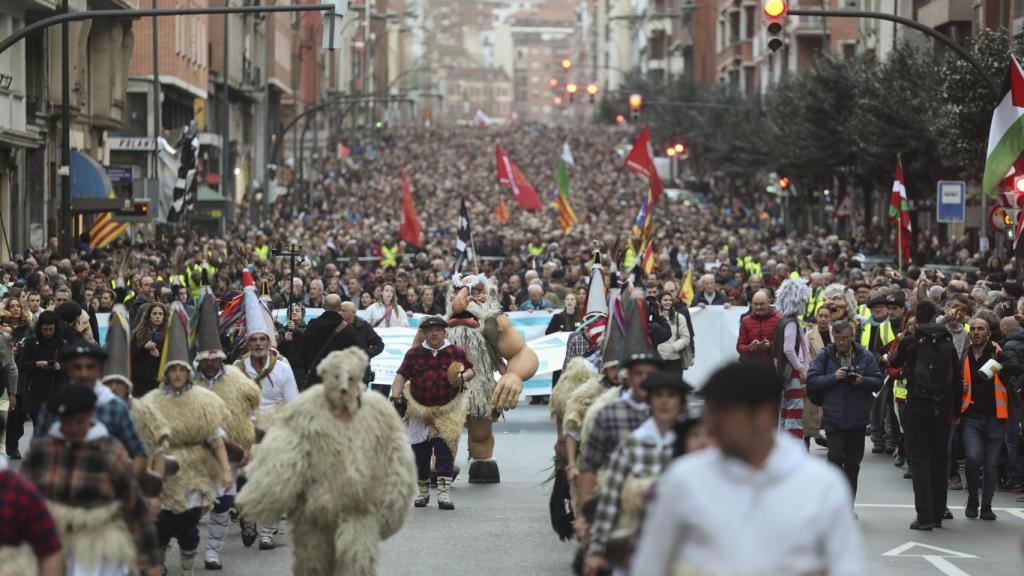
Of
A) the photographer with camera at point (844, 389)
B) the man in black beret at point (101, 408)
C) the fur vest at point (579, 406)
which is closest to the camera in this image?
the man in black beret at point (101, 408)

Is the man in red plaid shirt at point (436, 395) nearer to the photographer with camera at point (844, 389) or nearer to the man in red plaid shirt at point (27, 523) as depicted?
the photographer with camera at point (844, 389)

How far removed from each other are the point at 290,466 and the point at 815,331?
27.7 ft

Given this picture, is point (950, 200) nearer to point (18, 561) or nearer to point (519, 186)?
point (18, 561)

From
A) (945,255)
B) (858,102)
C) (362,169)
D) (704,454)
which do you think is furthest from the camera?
(362,169)

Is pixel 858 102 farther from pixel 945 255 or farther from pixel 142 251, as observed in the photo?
pixel 142 251

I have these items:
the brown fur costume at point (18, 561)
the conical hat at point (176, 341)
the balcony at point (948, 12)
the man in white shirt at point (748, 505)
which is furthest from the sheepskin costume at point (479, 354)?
the balcony at point (948, 12)

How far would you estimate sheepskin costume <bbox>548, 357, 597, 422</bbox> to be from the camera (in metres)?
11.1

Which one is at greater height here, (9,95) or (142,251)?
(9,95)

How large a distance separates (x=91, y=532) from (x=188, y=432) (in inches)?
114

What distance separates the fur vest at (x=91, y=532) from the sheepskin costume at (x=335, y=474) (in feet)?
5.53

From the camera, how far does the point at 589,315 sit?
Result: 14125 millimetres

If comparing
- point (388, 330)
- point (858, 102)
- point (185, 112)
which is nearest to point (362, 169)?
point (185, 112)

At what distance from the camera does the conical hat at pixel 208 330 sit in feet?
37.0

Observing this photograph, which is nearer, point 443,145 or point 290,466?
point 290,466
